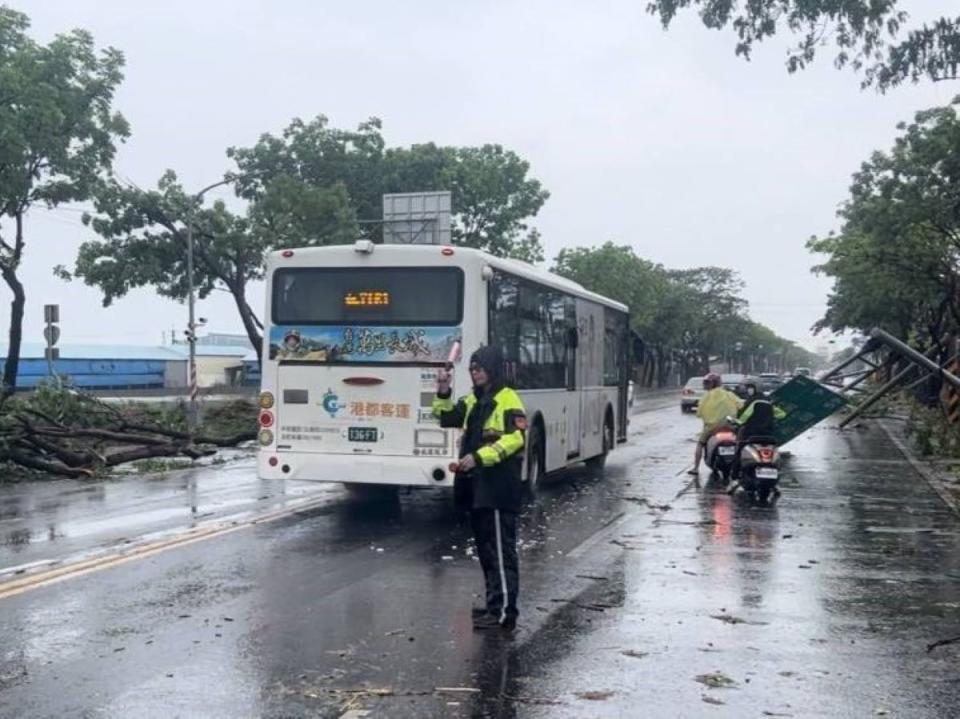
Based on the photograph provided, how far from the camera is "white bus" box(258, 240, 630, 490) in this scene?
39.7 feet

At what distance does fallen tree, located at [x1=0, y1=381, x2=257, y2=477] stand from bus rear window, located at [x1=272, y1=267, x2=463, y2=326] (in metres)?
6.96

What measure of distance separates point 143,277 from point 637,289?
4574 cm

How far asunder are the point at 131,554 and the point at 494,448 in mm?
4340

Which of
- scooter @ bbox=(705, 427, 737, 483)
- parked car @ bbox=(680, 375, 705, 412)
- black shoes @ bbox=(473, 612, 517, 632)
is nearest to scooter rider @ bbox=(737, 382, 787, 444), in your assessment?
scooter @ bbox=(705, 427, 737, 483)

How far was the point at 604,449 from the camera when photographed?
63.6ft

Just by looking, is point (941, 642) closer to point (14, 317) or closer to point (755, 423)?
point (755, 423)

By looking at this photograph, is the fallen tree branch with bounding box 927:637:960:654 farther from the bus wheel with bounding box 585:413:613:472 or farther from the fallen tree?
the fallen tree

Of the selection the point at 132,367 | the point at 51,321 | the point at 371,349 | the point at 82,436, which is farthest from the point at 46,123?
the point at 132,367

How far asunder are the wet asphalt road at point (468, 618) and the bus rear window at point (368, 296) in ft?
7.50

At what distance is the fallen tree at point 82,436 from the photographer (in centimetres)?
1766

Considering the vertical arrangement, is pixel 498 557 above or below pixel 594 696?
above

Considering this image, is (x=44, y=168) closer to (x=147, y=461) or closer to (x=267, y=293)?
(x=147, y=461)

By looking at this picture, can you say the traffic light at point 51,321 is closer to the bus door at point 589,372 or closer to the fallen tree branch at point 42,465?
the fallen tree branch at point 42,465

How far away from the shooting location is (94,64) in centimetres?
3138
